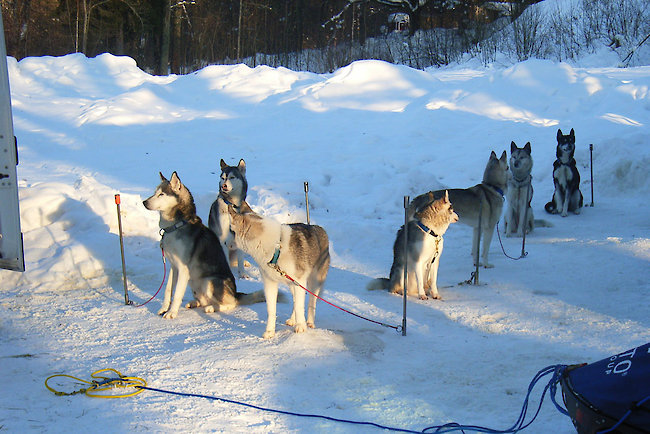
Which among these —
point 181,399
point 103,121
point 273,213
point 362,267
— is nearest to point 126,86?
point 103,121

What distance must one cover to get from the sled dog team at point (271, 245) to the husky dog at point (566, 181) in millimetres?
3261

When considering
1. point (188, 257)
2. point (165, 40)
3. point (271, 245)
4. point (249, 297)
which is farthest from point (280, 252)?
point (165, 40)

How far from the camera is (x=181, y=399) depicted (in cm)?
422

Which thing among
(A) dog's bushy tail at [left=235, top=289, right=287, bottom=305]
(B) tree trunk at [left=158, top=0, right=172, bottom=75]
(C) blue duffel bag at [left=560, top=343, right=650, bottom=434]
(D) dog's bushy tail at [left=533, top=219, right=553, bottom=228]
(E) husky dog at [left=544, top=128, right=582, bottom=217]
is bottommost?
(A) dog's bushy tail at [left=235, top=289, right=287, bottom=305]

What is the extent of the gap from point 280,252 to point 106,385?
1.75 m

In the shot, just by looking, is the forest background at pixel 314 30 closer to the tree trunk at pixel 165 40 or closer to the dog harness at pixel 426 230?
the tree trunk at pixel 165 40

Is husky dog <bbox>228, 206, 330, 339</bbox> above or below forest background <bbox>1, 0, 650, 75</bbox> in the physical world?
below

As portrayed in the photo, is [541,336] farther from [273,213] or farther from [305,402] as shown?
[273,213]

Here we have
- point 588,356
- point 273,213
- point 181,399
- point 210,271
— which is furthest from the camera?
point 273,213

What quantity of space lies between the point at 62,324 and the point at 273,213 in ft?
15.4

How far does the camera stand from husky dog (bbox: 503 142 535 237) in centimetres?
1016

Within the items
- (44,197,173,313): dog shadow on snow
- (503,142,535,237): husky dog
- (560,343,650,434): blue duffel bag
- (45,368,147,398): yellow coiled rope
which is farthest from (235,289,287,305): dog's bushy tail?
(503,142,535,237): husky dog

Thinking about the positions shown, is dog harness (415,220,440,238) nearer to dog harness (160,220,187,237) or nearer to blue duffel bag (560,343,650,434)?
dog harness (160,220,187,237)

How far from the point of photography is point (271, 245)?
204 inches
